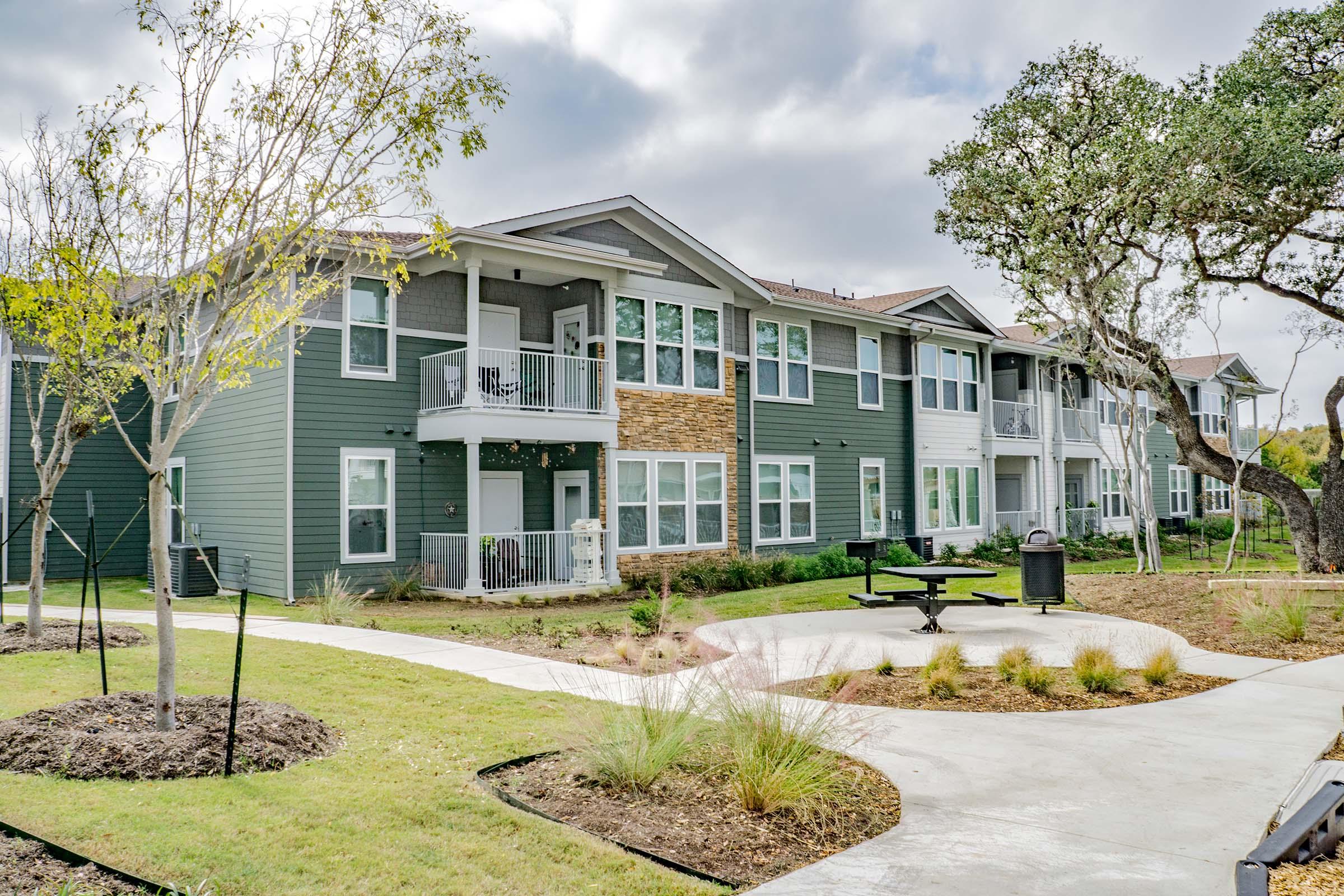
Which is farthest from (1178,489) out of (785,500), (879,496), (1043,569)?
(1043,569)

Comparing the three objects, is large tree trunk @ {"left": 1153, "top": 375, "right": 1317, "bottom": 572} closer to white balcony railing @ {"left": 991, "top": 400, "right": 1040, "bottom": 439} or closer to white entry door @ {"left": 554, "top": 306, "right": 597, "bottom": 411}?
white balcony railing @ {"left": 991, "top": 400, "right": 1040, "bottom": 439}

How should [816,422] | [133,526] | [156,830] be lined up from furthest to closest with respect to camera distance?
[816,422] → [133,526] → [156,830]

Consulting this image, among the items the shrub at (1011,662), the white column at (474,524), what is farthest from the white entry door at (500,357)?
the shrub at (1011,662)

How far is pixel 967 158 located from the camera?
1922 cm

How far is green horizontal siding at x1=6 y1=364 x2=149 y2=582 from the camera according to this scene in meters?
18.5

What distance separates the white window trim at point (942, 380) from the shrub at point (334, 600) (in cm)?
1530

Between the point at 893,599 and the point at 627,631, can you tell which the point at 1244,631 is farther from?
the point at 627,631

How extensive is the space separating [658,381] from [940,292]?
1009 cm

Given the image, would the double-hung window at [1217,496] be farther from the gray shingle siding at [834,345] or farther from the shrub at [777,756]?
the shrub at [777,756]

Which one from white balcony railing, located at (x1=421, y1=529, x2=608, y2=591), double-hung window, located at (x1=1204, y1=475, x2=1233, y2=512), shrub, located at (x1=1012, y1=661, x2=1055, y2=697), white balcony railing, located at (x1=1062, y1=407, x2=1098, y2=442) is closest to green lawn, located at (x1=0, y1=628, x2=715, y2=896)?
shrub, located at (x1=1012, y1=661, x2=1055, y2=697)

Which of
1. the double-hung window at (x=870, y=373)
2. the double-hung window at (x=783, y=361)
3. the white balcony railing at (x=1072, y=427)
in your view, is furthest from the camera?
the white balcony railing at (x=1072, y=427)

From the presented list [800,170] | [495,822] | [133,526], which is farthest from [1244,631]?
[133,526]

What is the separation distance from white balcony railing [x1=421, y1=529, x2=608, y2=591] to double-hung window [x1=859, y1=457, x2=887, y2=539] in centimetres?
848

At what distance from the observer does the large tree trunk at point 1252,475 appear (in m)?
16.0
